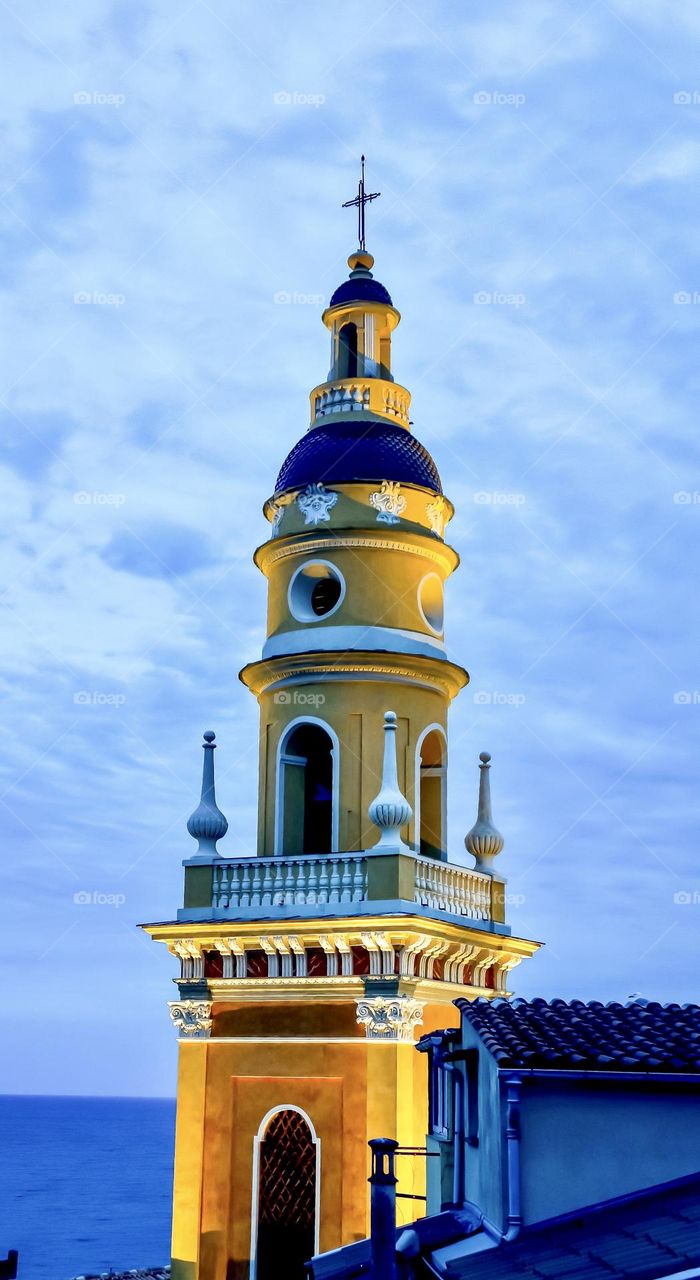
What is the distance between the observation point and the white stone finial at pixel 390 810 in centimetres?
1866

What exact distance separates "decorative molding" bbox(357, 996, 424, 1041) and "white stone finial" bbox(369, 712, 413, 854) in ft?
6.34

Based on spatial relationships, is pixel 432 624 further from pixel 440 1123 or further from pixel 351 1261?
pixel 351 1261

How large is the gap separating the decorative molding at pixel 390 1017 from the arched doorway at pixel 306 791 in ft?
9.63

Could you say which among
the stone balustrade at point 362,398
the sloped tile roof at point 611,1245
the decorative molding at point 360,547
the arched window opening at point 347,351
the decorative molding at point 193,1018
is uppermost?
the arched window opening at point 347,351

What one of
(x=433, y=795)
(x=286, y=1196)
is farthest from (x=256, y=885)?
(x=286, y=1196)

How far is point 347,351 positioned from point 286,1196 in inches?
526

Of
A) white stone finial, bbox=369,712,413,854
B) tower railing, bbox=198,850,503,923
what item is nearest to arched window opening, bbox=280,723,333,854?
tower railing, bbox=198,850,503,923

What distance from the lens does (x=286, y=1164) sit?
1866cm

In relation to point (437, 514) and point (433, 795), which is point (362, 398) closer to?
point (437, 514)

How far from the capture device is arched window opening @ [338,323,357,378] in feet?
77.5

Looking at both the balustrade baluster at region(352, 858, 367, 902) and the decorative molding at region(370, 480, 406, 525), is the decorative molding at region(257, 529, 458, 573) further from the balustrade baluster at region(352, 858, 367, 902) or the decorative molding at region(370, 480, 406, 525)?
the balustrade baluster at region(352, 858, 367, 902)

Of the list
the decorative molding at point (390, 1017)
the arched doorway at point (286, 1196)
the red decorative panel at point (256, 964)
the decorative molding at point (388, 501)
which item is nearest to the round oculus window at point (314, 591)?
the decorative molding at point (388, 501)

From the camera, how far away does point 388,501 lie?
2177cm

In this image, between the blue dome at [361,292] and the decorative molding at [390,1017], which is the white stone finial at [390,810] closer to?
the decorative molding at [390,1017]
